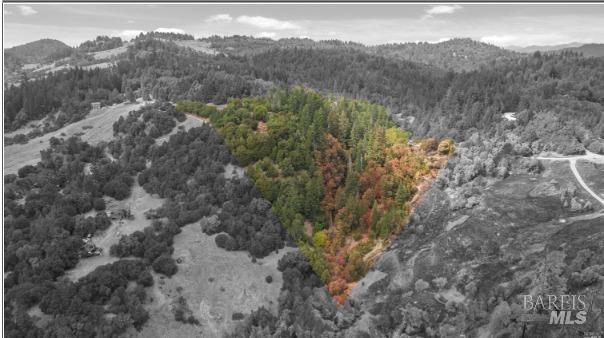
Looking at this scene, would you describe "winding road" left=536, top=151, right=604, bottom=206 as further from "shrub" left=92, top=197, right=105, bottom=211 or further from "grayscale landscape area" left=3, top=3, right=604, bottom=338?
"shrub" left=92, top=197, right=105, bottom=211

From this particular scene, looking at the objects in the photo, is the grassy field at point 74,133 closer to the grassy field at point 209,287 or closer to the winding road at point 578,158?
the grassy field at point 209,287

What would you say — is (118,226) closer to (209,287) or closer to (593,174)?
(209,287)

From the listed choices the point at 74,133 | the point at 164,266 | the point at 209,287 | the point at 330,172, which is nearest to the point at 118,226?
the point at 164,266

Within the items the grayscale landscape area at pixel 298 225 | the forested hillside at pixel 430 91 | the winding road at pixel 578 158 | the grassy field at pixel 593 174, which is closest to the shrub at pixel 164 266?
the grayscale landscape area at pixel 298 225

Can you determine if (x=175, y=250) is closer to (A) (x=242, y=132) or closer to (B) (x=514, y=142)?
(A) (x=242, y=132)

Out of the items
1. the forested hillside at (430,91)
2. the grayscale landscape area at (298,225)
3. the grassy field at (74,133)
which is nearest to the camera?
the grayscale landscape area at (298,225)

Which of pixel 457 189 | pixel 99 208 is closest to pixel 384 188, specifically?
pixel 457 189

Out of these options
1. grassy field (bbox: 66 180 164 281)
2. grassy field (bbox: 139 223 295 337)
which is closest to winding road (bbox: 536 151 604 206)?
grassy field (bbox: 139 223 295 337)

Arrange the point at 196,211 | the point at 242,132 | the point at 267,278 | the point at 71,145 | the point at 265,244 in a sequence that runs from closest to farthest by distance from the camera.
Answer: the point at 267,278
the point at 265,244
the point at 196,211
the point at 242,132
the point at 71,145
